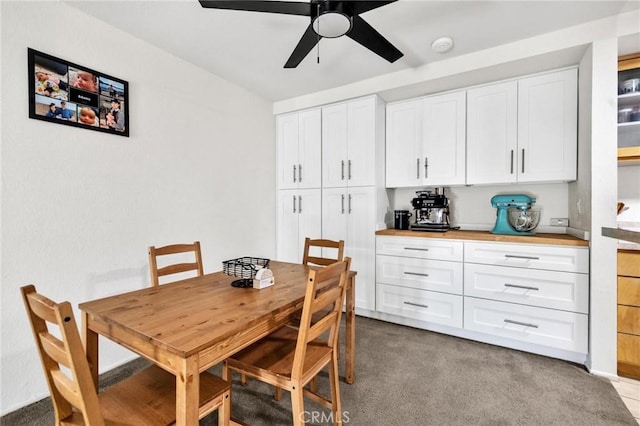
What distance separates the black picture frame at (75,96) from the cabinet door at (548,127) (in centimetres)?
342

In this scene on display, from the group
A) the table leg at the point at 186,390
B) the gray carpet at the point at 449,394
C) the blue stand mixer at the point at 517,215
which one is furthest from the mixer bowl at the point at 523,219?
the table leg at the point at 186,390

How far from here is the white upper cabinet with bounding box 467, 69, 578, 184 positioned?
246 centimetres

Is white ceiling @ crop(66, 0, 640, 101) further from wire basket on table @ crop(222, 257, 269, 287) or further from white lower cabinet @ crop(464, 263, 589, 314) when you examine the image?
white lower cabinet @ crop(464, 263, 589, 314)

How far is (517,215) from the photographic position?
2762 millimetres

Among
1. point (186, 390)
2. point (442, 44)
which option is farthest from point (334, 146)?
point (186, 390)

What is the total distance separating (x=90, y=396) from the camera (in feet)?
2.88

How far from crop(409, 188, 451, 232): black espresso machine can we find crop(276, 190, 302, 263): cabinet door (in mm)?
1450

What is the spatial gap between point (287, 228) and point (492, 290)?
7.74ft

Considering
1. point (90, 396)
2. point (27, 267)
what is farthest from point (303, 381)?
point (27, 267)

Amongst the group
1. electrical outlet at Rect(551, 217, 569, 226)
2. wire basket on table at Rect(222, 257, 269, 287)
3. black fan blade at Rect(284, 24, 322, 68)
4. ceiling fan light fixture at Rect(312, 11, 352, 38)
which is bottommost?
wire basket on table at Rect(222, 257, 269, 287)

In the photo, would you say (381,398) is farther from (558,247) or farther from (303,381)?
(558,247)

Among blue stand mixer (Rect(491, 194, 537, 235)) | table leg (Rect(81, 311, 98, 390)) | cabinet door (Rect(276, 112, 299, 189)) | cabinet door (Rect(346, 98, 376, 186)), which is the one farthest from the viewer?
cabinet door (Rect(276, 112, 299, 189))

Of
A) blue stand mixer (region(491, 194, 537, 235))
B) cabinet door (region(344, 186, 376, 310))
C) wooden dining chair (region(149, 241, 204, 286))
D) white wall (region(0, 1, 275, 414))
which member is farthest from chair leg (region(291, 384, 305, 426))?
blue stand mixer (region(491, 194, 537, 235))

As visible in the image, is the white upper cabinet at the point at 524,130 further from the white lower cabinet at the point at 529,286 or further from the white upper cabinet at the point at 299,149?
the white upper cabinet at the point at 299,149
